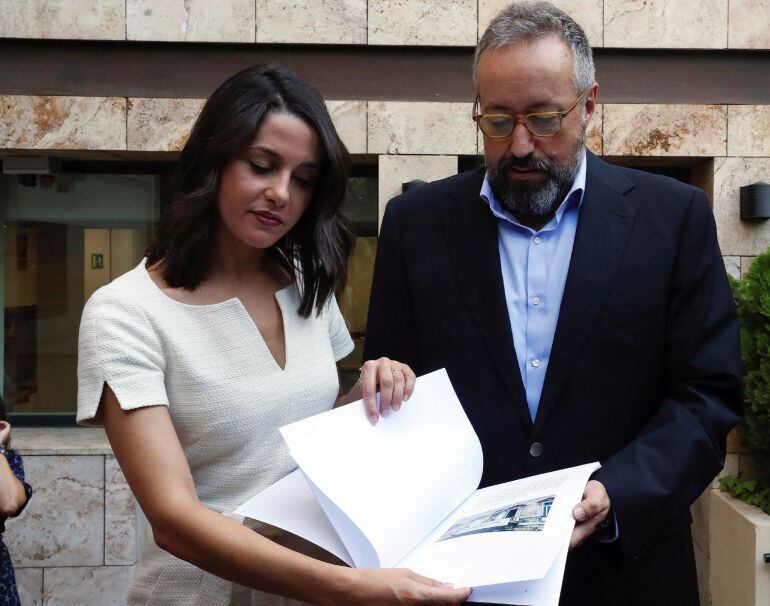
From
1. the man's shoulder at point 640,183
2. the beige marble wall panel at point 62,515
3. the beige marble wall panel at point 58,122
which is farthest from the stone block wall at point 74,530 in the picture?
the man's shoulder at point 640,183

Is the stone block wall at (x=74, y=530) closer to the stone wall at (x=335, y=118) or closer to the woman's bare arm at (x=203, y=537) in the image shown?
the stone wall at (x=335, y=118)

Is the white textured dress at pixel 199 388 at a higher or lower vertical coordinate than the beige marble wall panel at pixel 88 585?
higher

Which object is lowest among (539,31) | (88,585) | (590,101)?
(88,585)

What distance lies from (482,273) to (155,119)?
150 inches

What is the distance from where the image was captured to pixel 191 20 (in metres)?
5.40

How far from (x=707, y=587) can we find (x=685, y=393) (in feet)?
13.6

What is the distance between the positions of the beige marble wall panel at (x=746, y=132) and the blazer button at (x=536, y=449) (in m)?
4.11

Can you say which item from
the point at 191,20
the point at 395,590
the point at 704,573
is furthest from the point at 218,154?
the point at 704,573

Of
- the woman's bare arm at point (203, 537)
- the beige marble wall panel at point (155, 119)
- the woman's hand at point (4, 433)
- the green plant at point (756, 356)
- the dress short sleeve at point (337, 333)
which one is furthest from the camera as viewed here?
the beige marble wall panel at point (155, 119)

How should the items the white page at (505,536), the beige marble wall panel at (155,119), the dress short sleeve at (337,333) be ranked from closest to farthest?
the white page at (505,536) → the dress short sleeve at (337,333) → the beige marble wall panel at (155,119)

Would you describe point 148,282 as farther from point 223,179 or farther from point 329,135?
point 329,135

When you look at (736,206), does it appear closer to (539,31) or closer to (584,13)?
(584,13)

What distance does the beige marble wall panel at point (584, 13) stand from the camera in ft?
17.7

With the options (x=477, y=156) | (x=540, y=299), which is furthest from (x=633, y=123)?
(x=540, y=299)
